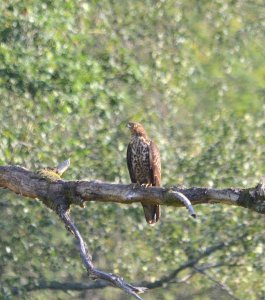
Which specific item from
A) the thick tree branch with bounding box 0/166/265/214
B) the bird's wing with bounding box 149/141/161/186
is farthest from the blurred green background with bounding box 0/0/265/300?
the thick tree branch with bounding box 0/166/265/214

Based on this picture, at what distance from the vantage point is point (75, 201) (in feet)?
19.8

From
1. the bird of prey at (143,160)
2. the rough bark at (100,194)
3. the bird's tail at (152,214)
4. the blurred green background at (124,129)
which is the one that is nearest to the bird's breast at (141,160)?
the bird of prey at (143,160)

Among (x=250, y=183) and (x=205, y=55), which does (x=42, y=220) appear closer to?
(x=250, y=183)

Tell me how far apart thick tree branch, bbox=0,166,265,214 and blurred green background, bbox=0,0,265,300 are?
242cm

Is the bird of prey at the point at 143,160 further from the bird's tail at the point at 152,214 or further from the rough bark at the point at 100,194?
the rough bark at the point at 100,194

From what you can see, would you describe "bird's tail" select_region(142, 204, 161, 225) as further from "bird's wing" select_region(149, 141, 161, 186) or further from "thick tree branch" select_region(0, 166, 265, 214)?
"thick tree branch" select_region(0, 166, 265, 214)

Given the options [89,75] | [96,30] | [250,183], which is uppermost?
[96,30]

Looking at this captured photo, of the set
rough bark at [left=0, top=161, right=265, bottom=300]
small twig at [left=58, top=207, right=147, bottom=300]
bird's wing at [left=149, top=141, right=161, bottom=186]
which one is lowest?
small twig at [left=58, top=207, right=147, bottom=300]

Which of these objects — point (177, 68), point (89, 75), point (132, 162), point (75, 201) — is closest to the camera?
point (75, 201)

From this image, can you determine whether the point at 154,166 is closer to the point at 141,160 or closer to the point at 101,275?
the point at 141,160

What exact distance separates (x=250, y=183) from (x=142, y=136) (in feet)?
8.70

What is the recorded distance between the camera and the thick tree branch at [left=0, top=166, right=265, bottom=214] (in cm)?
549

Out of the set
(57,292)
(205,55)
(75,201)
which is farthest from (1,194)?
(75,201)

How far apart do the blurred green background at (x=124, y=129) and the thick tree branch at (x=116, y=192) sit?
2420mm
